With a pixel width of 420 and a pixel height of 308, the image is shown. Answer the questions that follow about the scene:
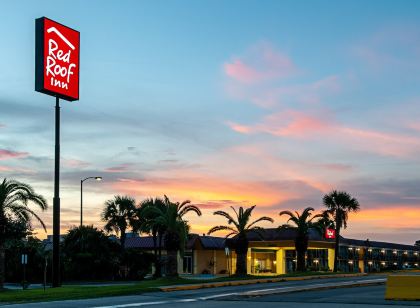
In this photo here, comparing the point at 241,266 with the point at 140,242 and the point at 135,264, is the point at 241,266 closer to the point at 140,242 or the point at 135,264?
the point at 135,264

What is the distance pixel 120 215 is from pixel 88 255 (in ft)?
24.0

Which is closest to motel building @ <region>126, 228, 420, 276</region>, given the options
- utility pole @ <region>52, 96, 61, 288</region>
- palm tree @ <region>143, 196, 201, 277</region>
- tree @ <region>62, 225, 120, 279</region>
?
tree @ <region>62, 225, 120, 279</region>

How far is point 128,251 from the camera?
64500mm

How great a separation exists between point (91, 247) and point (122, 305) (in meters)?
39.6

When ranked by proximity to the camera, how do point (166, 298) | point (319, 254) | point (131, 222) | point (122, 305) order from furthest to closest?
point (319, 254), point (131, 222), point (166, 298), point (122, 305)

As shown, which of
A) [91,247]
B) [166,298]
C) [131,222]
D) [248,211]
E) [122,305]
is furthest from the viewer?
[131,222]

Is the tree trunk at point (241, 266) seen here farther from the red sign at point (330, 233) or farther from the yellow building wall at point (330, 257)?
the yellow building wall at point (330, 257)

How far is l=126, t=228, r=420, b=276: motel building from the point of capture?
79.8 meters

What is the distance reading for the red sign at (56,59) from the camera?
3541cm

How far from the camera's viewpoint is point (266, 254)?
3625 inches

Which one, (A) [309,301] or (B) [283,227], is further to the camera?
(B) [283,227]

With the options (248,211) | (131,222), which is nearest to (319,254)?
(131,222)

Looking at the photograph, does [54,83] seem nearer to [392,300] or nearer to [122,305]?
[122,305]

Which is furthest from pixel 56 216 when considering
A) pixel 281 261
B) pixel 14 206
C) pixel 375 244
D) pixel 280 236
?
pixel 375 244
